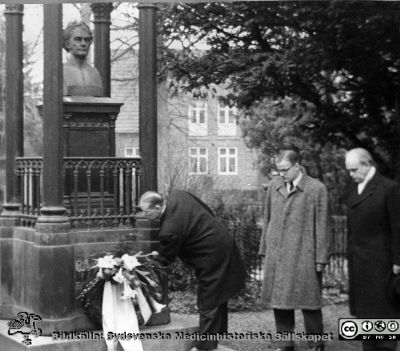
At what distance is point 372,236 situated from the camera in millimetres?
5508

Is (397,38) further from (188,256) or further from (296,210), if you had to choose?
(188,256)

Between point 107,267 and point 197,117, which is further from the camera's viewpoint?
point 197,117

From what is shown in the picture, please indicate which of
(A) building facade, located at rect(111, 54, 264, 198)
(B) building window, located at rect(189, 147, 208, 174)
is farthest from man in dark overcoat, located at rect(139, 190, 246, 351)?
(B) building window, located at rect(189, 147, 208, 174)

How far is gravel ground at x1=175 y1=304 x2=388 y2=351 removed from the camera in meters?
6.80

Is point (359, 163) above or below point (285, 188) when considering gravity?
above

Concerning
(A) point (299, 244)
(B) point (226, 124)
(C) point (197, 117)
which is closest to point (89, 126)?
(A) point (299, 244)

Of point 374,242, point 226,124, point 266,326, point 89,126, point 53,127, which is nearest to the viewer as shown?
point 374,242

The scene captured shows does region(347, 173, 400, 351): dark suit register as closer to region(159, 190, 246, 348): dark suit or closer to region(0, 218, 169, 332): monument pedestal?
region(159, 190, 246, 348): dark suit

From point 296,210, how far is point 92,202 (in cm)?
190

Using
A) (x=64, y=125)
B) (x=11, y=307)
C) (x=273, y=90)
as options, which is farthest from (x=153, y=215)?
(x=273, y=90)

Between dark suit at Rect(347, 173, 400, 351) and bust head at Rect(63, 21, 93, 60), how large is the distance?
295 centimetres

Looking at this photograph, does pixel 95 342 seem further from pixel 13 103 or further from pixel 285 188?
pixel 13 103

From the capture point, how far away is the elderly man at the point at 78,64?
692 cm

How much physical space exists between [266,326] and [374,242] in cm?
306
